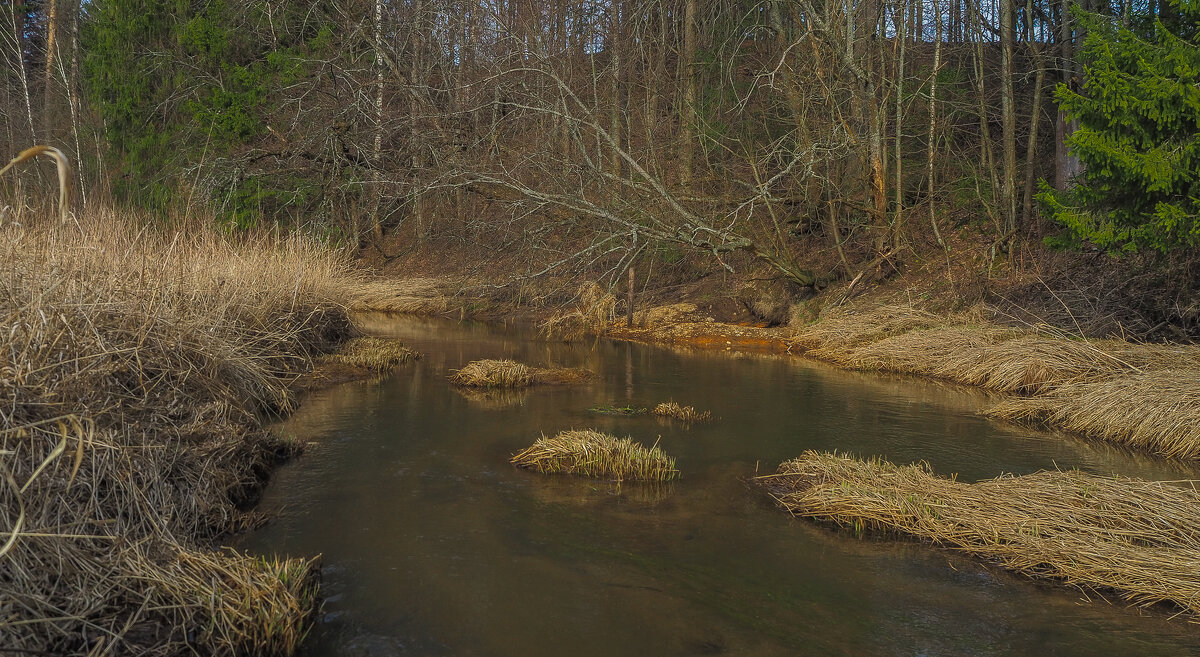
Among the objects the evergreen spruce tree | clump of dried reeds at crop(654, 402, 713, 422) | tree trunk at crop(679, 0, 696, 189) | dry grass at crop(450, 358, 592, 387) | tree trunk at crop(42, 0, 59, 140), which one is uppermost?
tree trunk at crop(42, 0, 59, 140)

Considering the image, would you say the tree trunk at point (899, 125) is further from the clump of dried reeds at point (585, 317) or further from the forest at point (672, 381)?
the clump of dried reeds at point (585, 317)

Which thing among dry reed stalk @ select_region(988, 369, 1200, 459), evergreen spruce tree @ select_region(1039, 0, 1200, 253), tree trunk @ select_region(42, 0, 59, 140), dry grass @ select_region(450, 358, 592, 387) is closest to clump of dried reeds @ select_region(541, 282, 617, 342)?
dry grass @ select_region(450, 358, 592, 387)

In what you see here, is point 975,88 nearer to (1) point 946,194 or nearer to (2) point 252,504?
(1) point 946,194

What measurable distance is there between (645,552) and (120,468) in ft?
10.6

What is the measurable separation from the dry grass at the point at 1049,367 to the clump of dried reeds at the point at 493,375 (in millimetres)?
5404

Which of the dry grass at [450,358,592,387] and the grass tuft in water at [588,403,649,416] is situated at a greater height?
the dry grass at [450,358,592,387]

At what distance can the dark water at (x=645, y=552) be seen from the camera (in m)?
4.93

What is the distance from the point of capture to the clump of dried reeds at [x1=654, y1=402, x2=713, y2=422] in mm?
10078

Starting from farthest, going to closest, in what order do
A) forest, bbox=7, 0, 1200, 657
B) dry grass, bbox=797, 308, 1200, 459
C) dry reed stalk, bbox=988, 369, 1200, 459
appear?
dry grass, bbox=797, 308, 1200, 459 → dry reed stalk, bbox=988, 369, 1200, 459 → forest, bbox=7, 0, 1200, 657

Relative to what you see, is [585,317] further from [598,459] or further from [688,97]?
[598,459]

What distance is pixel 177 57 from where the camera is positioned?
26266 millimetres

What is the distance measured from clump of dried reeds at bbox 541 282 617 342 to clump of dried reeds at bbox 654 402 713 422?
278 inches

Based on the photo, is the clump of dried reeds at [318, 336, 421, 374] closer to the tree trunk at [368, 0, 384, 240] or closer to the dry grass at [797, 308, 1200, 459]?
the tree trunk at [368, 0, 384, 240]

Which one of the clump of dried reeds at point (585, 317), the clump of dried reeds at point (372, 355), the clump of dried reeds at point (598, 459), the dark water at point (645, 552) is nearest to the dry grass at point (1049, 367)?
the dark water at point (645, 552)
